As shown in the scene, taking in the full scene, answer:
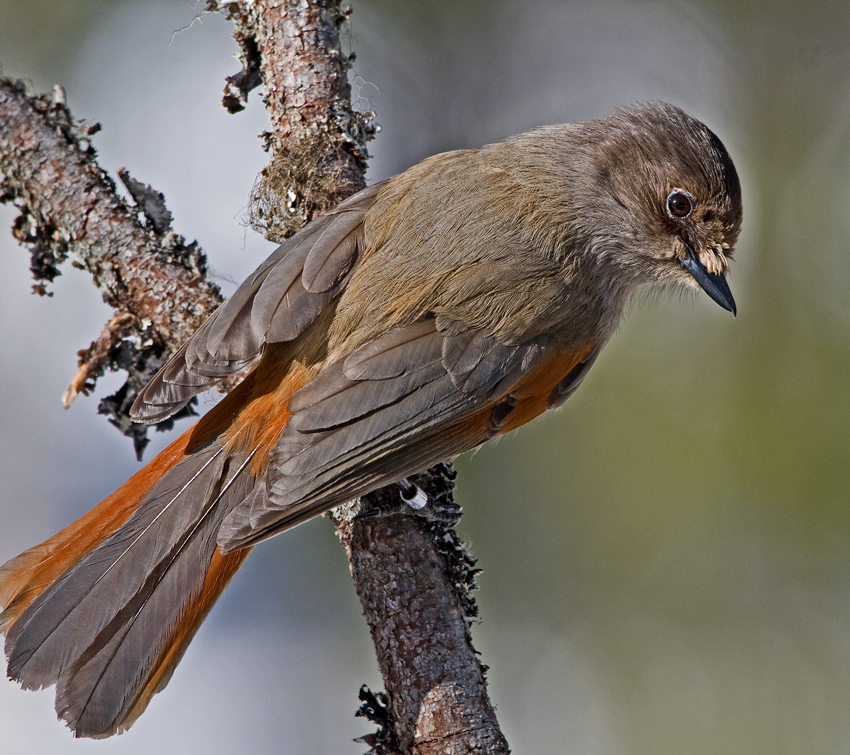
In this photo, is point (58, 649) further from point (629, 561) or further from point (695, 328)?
point (695, 328)

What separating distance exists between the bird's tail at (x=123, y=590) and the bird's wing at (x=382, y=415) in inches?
5.9

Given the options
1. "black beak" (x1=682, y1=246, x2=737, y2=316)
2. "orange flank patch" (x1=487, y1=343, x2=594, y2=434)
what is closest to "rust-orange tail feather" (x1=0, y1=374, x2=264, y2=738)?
"orange flank patch" (x1=487, y1=343, x2=594, y2=434)

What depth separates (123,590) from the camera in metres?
2.65

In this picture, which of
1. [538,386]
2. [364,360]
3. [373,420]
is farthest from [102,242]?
[538,386]

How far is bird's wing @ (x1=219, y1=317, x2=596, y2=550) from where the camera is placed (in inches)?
106

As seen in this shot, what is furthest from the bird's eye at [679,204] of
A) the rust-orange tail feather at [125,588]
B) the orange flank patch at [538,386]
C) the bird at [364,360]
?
the rust-orange tail feather at [125,588]

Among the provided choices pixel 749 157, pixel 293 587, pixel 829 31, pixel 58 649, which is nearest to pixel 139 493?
pixel 58 649

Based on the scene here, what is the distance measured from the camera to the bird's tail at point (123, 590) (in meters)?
2.57

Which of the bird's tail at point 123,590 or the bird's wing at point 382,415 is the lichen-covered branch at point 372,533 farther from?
the bird's tail at point 123,590

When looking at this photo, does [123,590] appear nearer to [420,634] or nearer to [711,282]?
[420,634]

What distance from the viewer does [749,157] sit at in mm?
5281

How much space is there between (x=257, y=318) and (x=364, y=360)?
15.4 inches

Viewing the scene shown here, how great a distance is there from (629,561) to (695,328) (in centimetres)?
137

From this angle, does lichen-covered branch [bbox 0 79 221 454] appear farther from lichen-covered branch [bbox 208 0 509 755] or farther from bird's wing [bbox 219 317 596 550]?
bird's wing [bbox 219 317 596 550]
